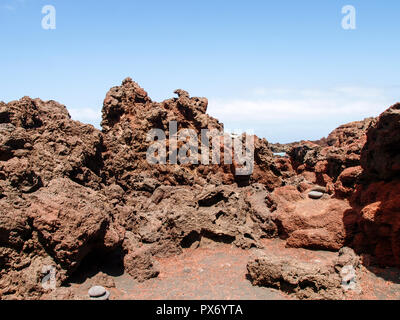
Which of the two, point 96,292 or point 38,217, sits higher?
point 38,217

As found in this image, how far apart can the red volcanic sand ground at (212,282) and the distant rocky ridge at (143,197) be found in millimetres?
527

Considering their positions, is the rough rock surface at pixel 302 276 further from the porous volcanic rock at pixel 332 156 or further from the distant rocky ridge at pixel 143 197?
the porous volcanic rock at pixel 332 156

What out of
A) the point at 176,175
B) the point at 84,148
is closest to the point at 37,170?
the point at 84,148

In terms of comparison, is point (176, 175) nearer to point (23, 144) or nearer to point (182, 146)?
point (182, 146)

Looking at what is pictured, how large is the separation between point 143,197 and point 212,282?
6.31 metres

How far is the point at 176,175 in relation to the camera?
16.6m

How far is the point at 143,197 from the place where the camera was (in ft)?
49.4

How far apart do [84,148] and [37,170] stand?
233cm

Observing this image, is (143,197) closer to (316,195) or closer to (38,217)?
(38,217)

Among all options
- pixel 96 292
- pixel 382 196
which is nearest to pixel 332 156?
pixel 382 196

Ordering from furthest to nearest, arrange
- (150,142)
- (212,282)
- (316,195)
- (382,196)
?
(150,142) → (316,195) → (382,196) → (212,282)

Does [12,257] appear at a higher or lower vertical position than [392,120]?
lower

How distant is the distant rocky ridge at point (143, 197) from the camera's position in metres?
8.71

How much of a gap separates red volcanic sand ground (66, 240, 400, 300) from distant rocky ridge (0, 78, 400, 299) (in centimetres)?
53
